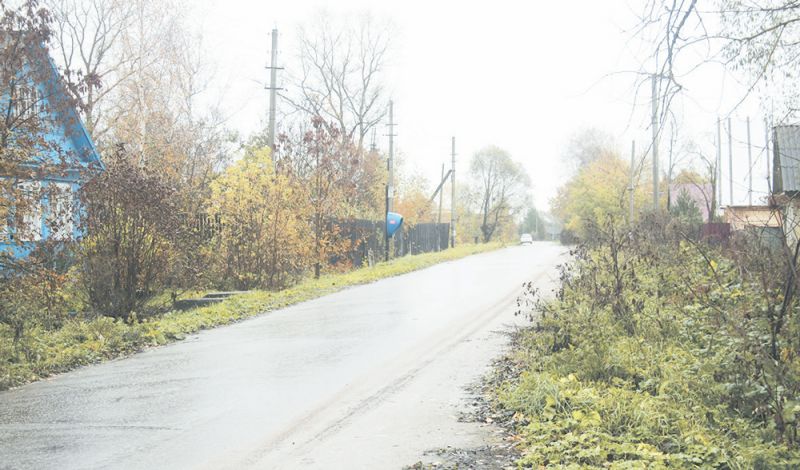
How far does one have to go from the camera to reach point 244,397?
7.70 meters

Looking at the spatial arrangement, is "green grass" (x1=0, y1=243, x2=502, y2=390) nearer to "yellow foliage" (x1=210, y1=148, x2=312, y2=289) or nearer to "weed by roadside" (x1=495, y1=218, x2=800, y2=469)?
"yellow foliage" (x1=210, y1=148, x2=312, y2=289)

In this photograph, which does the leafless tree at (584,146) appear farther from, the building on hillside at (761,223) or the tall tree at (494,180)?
the building on hillside at (761,223)

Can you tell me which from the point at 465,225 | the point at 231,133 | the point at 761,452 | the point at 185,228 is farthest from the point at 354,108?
the point at 761,452

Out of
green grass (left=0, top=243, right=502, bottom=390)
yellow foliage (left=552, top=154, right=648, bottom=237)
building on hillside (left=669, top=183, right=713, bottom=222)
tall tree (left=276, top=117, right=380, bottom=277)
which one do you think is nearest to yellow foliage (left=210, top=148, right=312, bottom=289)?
tall tree (left=276, top=117, right=380, bottom=277)

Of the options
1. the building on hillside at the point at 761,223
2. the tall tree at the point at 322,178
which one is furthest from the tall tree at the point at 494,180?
the building on hillside at the point at 761,223

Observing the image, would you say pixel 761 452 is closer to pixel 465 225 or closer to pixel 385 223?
pixel 385 223

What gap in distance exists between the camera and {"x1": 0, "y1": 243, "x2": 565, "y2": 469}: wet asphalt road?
19.2ft

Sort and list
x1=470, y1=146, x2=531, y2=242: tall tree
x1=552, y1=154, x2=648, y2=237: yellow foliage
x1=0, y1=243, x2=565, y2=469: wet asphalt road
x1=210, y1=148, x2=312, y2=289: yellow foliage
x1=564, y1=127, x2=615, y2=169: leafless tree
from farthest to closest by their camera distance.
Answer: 1. x1=564, y1=127, x2=615, y2=169: leafless tree
2. x1=470, y1=146, x2=531, y2=242: tall tree
3. x1=552, y1=154, x2=648, y2=237: yellow foliage
4. x1=210, y1=148, x2=312, y2=289: yellow foliage
5. x1=0, y1=243, x2=565, y2=469: wet asphalt road

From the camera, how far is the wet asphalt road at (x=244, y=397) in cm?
585

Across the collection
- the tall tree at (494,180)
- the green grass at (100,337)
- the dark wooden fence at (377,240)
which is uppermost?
the tall tree at (494,180)

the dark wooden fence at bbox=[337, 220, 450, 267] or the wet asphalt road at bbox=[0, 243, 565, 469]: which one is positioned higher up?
the dark wooden fence at bbox=[337, 220, 450, 267]

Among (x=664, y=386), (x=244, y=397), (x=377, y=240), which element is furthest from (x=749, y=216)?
(x=377, y=240)

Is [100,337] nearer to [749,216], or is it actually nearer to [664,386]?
[664,386]

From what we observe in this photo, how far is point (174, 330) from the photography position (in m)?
12.0
